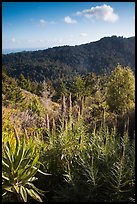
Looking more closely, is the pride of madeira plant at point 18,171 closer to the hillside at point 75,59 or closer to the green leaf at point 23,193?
the green leaf at point 23,193

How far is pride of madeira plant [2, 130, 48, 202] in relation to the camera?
10.3 ft

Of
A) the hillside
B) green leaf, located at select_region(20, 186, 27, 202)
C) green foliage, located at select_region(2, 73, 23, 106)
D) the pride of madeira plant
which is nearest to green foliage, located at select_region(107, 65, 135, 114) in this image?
the pride of madeira plant

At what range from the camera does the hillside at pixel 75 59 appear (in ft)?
325

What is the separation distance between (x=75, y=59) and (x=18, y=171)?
12631 cm

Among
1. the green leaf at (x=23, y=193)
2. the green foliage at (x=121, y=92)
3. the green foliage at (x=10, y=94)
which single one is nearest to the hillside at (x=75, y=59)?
the green foliage at (x=10, y=94)

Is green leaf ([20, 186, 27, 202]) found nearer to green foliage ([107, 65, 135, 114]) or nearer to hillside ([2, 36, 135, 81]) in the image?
green foliage ([107, 65, 135, 114])

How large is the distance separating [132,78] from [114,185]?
16.2 metres

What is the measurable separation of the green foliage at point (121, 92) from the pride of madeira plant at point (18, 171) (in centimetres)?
1406

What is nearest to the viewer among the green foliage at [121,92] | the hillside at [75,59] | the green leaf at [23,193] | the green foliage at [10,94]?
the green leaf at [23,193]

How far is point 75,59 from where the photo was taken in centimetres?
→ 12788

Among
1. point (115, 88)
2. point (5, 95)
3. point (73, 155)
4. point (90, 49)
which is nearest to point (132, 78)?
point (115, 88)

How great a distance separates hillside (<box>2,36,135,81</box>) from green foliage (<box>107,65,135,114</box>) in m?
75.6

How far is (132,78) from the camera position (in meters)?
18.7

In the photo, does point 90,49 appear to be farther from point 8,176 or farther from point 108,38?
point 8,176
